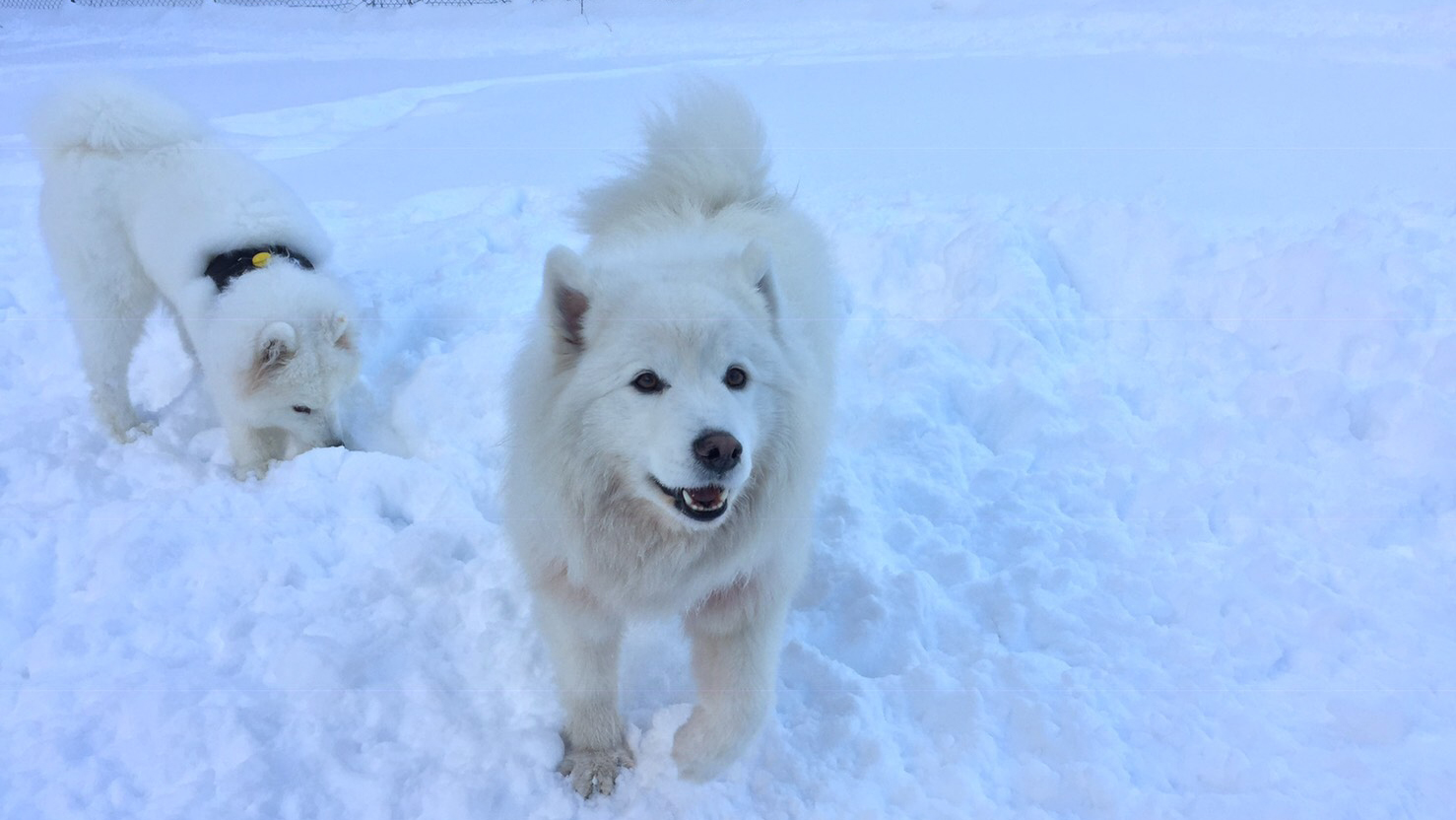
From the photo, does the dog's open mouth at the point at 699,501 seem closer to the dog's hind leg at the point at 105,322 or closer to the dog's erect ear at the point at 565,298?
the dog's erect ear at the point at 565,298

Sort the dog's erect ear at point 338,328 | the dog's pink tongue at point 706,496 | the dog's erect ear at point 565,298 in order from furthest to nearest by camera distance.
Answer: the dog's erect ear at point 338,328
the dog's erect ear at point 565,298
the dog's pink tongue at point 706,496

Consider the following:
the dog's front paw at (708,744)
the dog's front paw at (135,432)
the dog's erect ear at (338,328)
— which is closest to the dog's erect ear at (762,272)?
the dog's front paw at (708,744)

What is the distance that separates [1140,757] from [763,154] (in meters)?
2.59

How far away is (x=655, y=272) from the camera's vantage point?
89.8 inches

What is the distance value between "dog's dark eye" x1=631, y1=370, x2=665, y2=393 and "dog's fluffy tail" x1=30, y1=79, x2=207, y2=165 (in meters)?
3.68

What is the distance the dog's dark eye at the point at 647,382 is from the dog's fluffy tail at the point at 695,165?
4.25ft

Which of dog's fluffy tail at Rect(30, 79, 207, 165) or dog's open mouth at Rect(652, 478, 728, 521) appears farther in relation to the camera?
dog's fluffy tail at Rect(30, 79, 207, 165)

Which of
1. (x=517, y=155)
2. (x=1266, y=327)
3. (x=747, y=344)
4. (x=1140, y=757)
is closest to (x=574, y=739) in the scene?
(x=747, y=344)

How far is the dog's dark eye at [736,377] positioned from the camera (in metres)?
2.15

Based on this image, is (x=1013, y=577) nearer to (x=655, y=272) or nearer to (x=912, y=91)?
(x=655, y=272)

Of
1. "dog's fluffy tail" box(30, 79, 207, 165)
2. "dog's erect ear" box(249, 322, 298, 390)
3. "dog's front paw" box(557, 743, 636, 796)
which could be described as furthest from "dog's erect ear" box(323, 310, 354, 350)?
"dog's front paw" box(557, 743, 636, 796)

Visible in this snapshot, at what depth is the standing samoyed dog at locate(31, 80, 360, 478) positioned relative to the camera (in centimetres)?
392

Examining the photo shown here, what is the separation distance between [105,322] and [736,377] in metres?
3.86

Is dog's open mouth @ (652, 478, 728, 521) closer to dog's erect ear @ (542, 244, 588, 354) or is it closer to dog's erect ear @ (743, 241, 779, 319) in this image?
dog's erect ear @ (542, 244, 588, 354)
